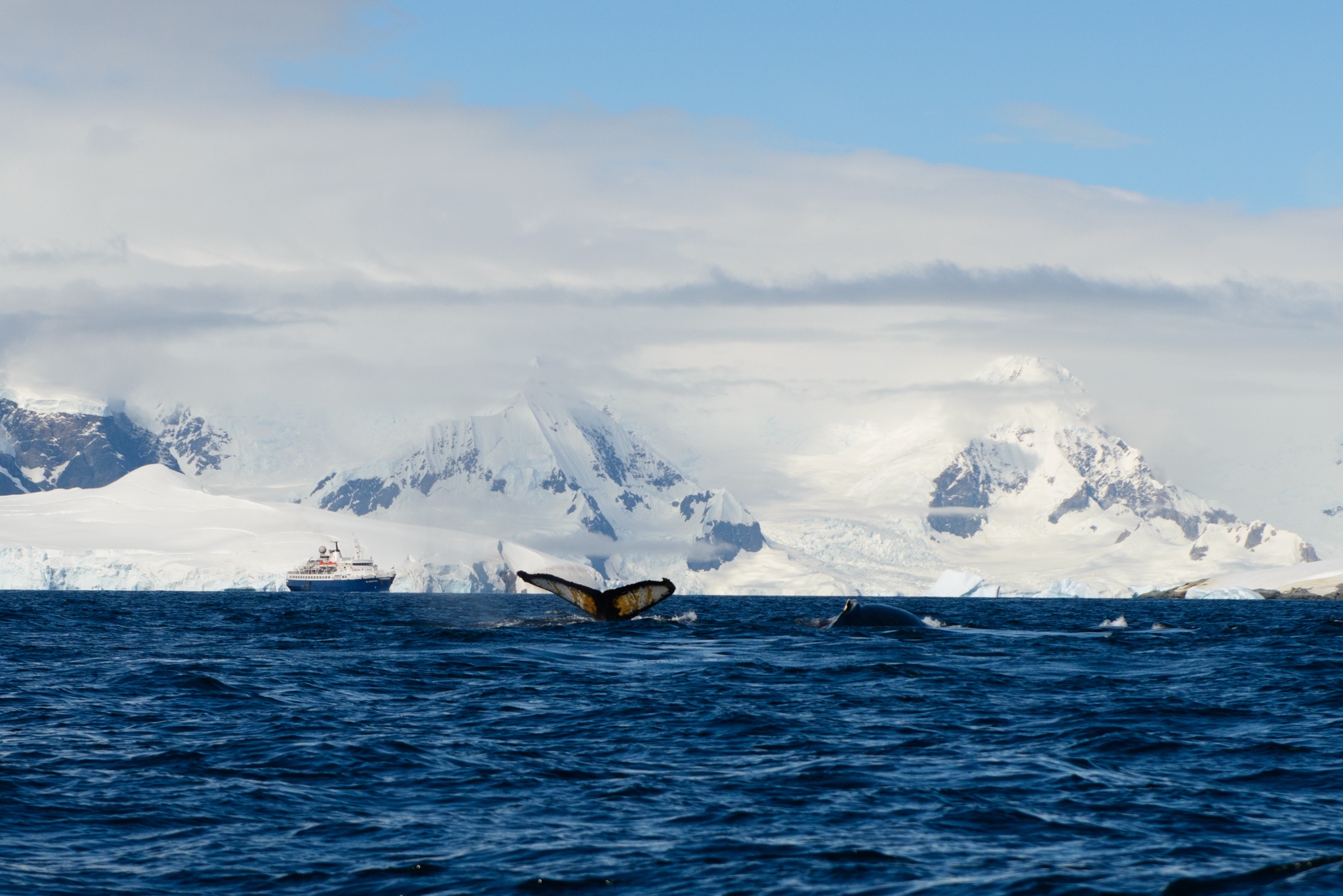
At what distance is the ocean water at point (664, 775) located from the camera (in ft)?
47.7

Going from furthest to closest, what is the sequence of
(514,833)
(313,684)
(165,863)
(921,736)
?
(313,684), (921,736), (514,833), (165,863)

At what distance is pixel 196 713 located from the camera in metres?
25.8

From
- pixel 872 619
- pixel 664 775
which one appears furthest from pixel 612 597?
pixel 664 775

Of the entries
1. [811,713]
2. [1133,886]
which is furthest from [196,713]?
[1133,886]

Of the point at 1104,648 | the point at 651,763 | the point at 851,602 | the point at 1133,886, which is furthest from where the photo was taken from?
the point at 851,602

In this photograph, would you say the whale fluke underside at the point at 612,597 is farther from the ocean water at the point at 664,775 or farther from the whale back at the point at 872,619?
the ocean water at the point at 664,775

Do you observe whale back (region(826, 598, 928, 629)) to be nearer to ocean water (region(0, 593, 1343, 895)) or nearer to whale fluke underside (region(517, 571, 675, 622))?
whale fluke underside (region(517, 571, 675, 622))

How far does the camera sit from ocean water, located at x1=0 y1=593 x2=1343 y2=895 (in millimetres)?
14547

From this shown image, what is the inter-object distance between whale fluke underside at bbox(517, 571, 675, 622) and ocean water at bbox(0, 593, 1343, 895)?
15.7 metres

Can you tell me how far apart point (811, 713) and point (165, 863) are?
14057mm

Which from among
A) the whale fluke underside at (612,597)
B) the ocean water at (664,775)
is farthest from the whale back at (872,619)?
the ocean water at (664,775)

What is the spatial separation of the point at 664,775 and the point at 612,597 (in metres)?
35.4

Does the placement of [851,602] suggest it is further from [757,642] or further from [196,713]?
[196,713]

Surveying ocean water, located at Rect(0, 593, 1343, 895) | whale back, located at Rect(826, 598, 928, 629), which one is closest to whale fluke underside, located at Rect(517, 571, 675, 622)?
whale back, located at Rect(826, 598, 928, 629)
